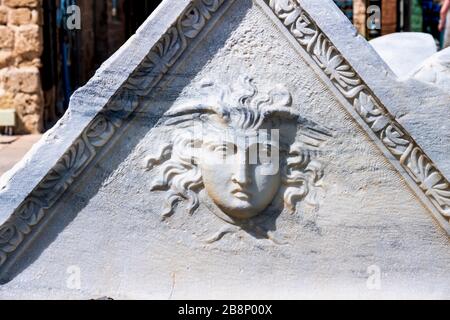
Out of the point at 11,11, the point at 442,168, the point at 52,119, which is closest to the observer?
the point at 442,168

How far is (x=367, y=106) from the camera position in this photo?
3.02 m

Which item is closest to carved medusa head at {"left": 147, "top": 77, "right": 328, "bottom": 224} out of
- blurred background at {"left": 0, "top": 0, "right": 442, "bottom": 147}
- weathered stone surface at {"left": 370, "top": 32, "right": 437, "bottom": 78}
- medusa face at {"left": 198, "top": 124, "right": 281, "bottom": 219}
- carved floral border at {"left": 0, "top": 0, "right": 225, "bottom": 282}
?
medusa face at {"left": 198, "top": 124, "right": 281, "bottom": 219}

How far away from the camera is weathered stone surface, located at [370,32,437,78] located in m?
4.22

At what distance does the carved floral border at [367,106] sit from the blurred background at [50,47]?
339 centimetres

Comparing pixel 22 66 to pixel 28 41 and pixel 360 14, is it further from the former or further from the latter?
pixel 360 14

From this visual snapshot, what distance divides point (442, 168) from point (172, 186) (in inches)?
32.5

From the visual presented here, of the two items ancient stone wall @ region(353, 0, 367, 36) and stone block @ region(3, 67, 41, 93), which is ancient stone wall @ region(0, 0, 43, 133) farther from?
ancient stone wall @ region(353, 0, 367, 36)

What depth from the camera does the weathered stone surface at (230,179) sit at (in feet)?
9.98

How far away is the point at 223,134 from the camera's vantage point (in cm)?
305

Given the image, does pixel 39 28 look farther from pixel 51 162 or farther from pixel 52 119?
pixel 51 162

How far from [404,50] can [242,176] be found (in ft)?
5.46

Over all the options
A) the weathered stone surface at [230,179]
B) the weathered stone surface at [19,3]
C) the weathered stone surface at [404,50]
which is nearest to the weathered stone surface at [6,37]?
the weathered stone surface at [19,3]

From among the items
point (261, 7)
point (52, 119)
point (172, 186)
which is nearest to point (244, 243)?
point (172, 186)

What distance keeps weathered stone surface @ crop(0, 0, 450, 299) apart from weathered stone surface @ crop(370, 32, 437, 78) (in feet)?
3.56
